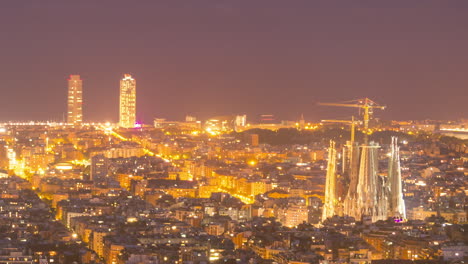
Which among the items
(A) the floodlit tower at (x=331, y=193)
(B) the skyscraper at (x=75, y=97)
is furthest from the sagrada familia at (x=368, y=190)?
(B) the skyscraper at (x=75, y=97)

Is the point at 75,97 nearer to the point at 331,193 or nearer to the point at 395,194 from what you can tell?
the point at 331,193

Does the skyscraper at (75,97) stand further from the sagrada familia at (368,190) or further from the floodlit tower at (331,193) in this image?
the sagrada familia at (368,190)

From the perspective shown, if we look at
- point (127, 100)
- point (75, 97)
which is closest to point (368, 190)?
point (127, 100)

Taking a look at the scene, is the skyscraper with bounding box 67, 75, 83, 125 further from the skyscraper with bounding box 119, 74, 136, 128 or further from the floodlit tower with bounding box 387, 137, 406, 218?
the floodlit tower with bounding box 387, 137, 406, 218

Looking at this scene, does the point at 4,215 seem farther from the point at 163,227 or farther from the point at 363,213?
the point at 363,213

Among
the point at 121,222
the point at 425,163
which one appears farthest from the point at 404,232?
the point at 425,163
